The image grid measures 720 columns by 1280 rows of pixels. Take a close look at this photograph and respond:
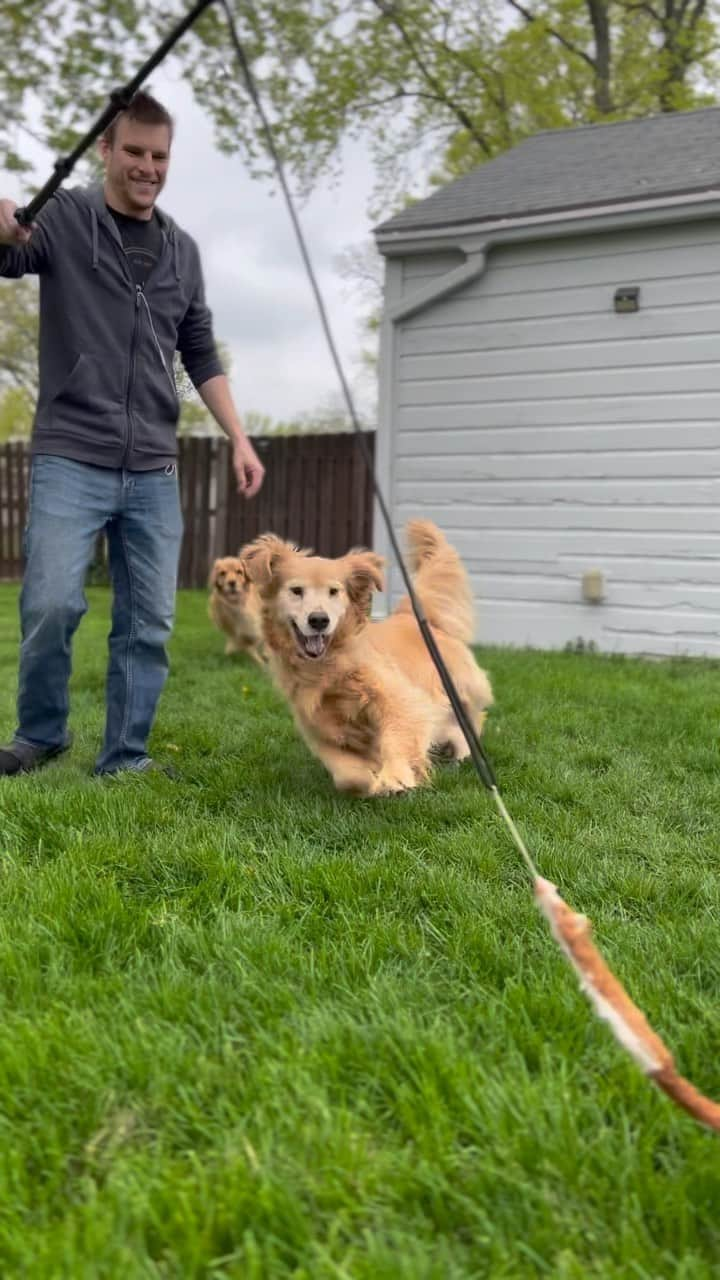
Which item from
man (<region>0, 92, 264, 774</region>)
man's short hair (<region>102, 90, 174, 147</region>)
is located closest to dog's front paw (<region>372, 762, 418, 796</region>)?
man (<region>0, 92, 264, 774</region>)

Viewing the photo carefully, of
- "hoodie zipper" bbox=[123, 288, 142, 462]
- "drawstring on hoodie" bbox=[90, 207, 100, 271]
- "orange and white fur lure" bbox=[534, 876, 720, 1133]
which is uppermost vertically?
"drawstring on hoodie" bbox=[90, 207, 100, 271]

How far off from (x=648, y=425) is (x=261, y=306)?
414 centimetres

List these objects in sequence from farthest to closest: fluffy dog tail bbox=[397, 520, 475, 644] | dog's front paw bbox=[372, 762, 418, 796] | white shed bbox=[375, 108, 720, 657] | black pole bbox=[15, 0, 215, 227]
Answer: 1. white shed bbox=[375, 108, 720, 657]
2. fluffy dog tail bbox=[397, 520, 475, 644]
3. dog's front paw bbox=[372, 762, 418, 796]
4. black pole bbox=[15, 0, 215, 227]

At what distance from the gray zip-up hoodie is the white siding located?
4878 mm

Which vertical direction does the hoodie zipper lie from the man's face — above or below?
below

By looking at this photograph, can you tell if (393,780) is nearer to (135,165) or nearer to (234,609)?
(135,165)

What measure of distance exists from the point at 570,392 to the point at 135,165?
17.3ft

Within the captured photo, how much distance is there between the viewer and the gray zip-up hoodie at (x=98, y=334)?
134 inches

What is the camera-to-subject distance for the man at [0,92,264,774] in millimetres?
3388

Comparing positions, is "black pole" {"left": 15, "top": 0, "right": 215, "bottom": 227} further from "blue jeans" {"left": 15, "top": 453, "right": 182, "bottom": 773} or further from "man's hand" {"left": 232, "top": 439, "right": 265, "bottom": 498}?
"man's hand" {"left": 232, "top": 439, "right": 265, "bottom": 498}

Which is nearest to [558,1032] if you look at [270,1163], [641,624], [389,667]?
[270,1163]

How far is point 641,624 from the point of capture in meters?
7.70

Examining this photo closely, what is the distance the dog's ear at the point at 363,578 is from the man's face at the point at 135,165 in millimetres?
1483

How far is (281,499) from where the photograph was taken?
1309cm
